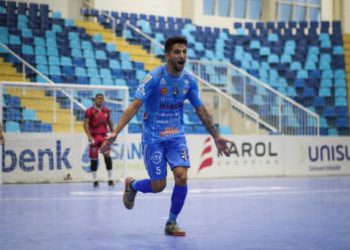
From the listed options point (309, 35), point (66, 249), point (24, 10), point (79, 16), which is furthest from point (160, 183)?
point (309, 35)

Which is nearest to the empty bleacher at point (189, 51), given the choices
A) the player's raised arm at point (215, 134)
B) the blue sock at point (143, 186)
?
the blue sock at point (143, 186)

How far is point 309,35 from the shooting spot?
99.1 feet

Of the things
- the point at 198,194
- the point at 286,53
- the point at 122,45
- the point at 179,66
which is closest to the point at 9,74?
the point at 122,45

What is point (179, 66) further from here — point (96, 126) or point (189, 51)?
point (189, 51)

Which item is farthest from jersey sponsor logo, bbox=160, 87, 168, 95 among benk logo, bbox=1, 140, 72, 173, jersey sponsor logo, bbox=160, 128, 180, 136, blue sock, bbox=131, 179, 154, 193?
benk logo, bbox=1, 140, 72, 173

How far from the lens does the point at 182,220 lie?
9.08 meters

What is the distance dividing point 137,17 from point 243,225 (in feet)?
69.5

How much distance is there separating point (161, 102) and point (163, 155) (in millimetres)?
590

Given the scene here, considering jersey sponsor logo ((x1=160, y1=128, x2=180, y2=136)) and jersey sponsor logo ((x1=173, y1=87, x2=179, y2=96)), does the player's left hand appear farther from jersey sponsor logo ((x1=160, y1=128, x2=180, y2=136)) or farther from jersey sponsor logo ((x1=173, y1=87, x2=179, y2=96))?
jersey sponsor logo ((x1=173, y1=87, x2=179, y2=96))

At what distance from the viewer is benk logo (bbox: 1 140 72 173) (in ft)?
56.4

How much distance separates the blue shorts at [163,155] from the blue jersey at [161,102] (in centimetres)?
7

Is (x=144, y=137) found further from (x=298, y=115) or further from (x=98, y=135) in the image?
(x=298, y=115)

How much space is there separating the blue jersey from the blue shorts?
7 centimetres

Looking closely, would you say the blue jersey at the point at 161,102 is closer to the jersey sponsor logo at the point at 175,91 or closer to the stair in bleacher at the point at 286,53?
the jersey sponsor logo at the point at 175,91
